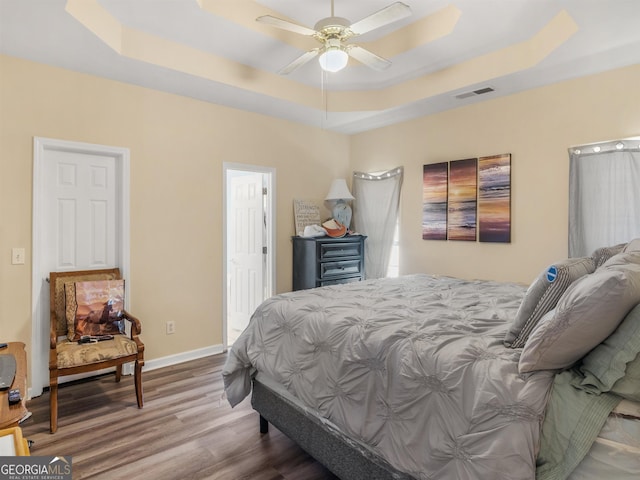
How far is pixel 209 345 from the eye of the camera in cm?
398

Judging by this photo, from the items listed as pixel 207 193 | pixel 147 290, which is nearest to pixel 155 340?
pixel 147 290

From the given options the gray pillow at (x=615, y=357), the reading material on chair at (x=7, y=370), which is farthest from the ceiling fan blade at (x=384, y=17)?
the reading material on chair at (x=7, y=370)

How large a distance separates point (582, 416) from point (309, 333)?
1.24 meters

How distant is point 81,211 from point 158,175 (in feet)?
2.41

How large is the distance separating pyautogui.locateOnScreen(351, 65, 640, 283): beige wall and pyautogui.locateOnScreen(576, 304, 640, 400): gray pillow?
96.6 inches

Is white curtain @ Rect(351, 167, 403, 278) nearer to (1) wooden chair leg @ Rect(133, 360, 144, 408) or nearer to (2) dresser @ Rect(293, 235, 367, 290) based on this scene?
(2) dresser @ Rect(293, 235, 367, 290)

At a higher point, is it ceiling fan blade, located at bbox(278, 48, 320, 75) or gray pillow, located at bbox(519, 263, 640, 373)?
ceiling fan blade, located at bbox(278, 48, 320, 75)

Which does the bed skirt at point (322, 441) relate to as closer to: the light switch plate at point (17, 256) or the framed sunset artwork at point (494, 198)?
the light switch plate at point (17, 256)

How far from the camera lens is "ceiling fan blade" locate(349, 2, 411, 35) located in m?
2.16

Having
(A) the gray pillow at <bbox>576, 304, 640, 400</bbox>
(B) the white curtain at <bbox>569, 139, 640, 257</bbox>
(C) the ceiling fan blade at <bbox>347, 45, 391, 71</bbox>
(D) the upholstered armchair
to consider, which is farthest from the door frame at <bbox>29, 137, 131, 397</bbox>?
(B) the white curtain at <bbox>569, 139, 640, 257</bbox>

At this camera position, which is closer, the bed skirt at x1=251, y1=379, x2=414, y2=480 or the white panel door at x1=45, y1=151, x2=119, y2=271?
the bed skirt at x1=251, y1=379, x2=414, y2=480

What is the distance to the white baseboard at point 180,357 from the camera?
3.56 meters

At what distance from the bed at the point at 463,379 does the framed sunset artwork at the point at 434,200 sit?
185cm

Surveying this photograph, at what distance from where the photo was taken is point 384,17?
7.46 ft
